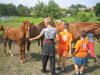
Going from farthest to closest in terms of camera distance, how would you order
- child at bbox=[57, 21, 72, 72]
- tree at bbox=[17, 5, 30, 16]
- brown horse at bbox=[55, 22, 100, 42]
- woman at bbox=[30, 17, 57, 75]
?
tree at bbox=[17, 5, 30, 16], brown horse at bbox=[55, 22, 100, 42], child at bbox=[57, 21, 72, 72], woman at bbox=[30, 17, 57, 75]

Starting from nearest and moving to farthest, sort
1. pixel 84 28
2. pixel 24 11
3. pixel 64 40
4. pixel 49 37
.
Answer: pixel 49 37, pixel 64 40, pixel 84 28, pixel 24 11

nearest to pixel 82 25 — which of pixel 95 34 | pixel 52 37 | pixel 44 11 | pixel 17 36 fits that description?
pixel 95 34

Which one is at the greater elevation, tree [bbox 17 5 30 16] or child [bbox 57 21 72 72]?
tree [bbox 17 5 30 16]

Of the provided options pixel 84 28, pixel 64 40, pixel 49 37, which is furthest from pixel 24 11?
pixel 49 37

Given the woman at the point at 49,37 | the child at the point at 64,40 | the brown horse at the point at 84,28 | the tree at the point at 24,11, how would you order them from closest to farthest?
the woman at the point at 49,37 → the child at the point at 64,40 → the brown horse at the point at 84,28 → the tree at the point at 24,11

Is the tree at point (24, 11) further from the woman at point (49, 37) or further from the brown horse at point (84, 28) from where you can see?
the woman at point (49, 37)

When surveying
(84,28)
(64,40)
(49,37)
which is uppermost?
(84,28)

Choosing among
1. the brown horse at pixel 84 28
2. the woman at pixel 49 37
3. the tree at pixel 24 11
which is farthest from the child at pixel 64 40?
the tree at pixel 24 11

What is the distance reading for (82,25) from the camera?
18.9ft

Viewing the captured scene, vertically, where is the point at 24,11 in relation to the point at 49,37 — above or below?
above

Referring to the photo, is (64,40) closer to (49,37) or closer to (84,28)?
(49,37)

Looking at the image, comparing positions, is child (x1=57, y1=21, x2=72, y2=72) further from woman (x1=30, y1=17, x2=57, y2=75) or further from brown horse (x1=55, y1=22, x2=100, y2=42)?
brown horse (x1=55, y1=22, x2=100, y2=42)

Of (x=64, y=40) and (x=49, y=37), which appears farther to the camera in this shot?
(x=64, y=40)

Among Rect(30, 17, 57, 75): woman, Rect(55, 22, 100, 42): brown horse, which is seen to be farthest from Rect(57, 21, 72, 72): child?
Rect(55, 22, 100, 42): brown horse
